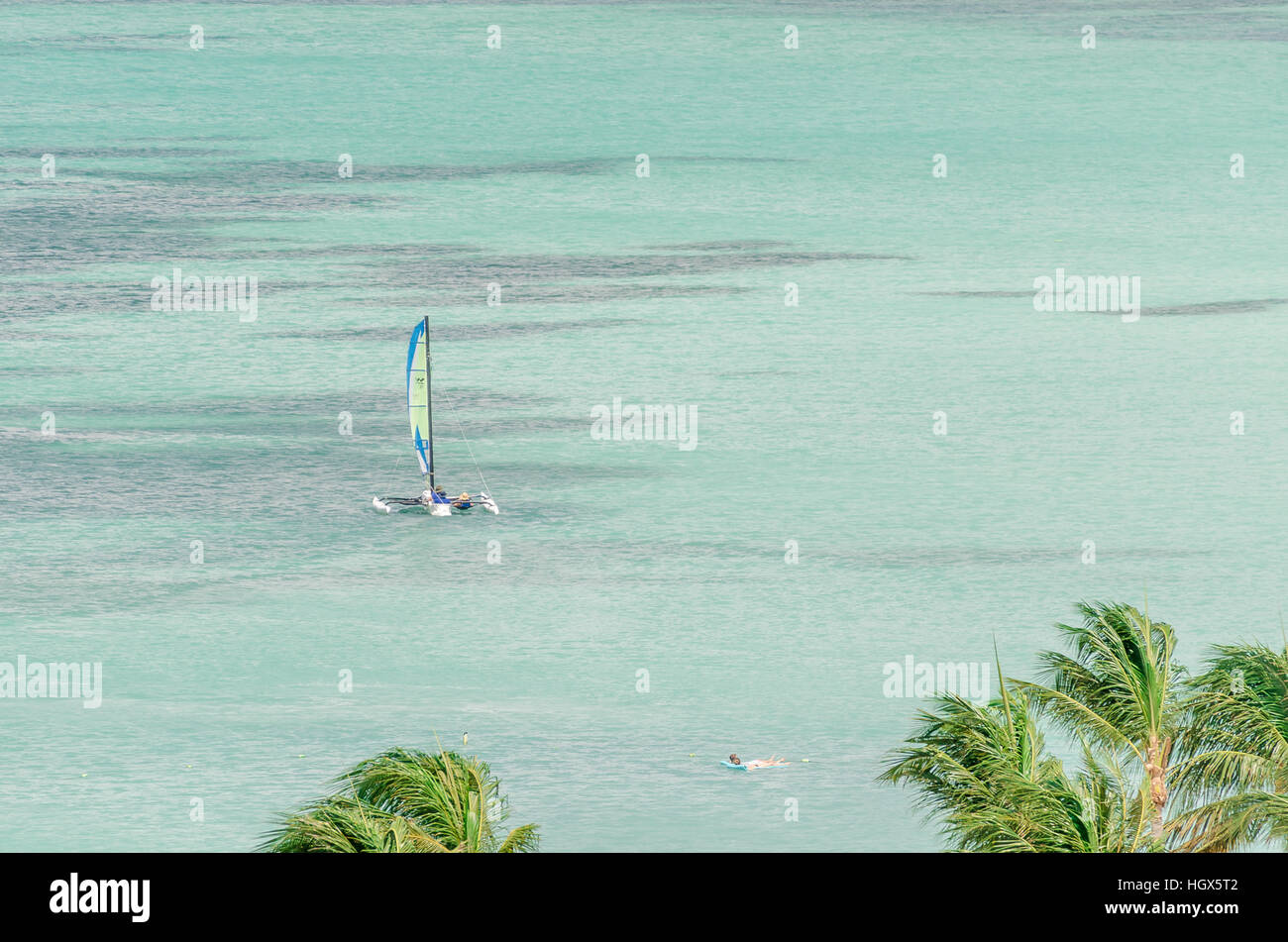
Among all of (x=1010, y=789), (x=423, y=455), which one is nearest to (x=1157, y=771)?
(x=1010, y=789)

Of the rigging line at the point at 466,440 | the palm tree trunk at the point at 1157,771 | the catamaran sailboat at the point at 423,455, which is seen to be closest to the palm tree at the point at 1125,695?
the palm tree trunk at the point at 1157,771

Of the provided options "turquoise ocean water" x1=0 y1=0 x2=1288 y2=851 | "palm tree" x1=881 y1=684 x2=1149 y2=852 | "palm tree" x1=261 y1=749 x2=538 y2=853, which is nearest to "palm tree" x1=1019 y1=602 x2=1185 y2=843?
"palm tree" x1=881 y1=684 x2=1149 y2=852

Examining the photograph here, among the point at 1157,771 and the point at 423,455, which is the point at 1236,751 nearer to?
the point at 1157,771

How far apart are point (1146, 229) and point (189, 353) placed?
6397 centimetres

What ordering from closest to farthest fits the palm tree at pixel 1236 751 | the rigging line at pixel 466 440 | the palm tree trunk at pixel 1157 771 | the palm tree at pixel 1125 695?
the palm tree at pixel 1236 751, the palm tree trunk at pixel 1157 771, the palm tree at pixel 1125 695, the rigging line at pixel 466 440

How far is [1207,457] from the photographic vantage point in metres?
110

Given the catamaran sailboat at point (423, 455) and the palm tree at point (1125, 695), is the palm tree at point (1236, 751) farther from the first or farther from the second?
the catamaran sailboat at point (423, 455)

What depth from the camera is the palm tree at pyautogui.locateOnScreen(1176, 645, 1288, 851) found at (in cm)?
2620

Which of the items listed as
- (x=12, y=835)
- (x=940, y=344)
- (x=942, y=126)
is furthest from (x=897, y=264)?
(x=12, y=835)

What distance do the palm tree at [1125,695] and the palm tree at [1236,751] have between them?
18.0 inches

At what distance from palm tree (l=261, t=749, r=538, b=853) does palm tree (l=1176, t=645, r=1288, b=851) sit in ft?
28.6

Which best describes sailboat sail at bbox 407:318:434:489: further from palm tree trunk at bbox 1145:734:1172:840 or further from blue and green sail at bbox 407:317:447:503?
palm tree trunk at bbox 1145:734:1172:840

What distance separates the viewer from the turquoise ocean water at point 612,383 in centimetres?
7025

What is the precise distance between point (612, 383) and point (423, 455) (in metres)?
19.7
